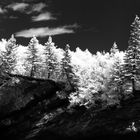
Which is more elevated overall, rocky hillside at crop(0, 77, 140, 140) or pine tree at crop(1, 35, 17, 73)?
pine tree at crop(1, 35, 17, 73)

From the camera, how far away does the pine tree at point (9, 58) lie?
72812mm

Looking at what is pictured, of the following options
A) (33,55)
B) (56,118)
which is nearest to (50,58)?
(33,55)

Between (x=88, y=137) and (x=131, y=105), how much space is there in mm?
10360

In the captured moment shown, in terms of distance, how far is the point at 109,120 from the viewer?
53.2 meters

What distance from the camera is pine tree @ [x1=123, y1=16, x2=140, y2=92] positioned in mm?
54719

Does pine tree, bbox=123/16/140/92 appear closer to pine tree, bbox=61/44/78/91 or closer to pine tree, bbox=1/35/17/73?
pine tree, bbox=61/44/78/91

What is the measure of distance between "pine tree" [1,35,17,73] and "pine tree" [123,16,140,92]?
99.5ft

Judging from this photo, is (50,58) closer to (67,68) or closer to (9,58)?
(67,68)

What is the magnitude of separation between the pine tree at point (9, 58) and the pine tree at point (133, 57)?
30324mm

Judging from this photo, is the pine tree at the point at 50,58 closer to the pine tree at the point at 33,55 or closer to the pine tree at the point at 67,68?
the pine tree at the point at 33,55

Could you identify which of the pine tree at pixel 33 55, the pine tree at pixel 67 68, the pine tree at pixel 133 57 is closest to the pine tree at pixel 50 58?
the pine tree at pixel 33 55

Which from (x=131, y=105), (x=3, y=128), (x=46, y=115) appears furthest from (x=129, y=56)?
(x=3, y=128)

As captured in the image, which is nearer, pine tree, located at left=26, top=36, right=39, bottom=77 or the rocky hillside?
the rocky hillside

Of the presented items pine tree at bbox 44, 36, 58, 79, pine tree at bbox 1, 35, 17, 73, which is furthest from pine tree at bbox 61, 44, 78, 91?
pine tree at bbox 1, 35, 17, 73
